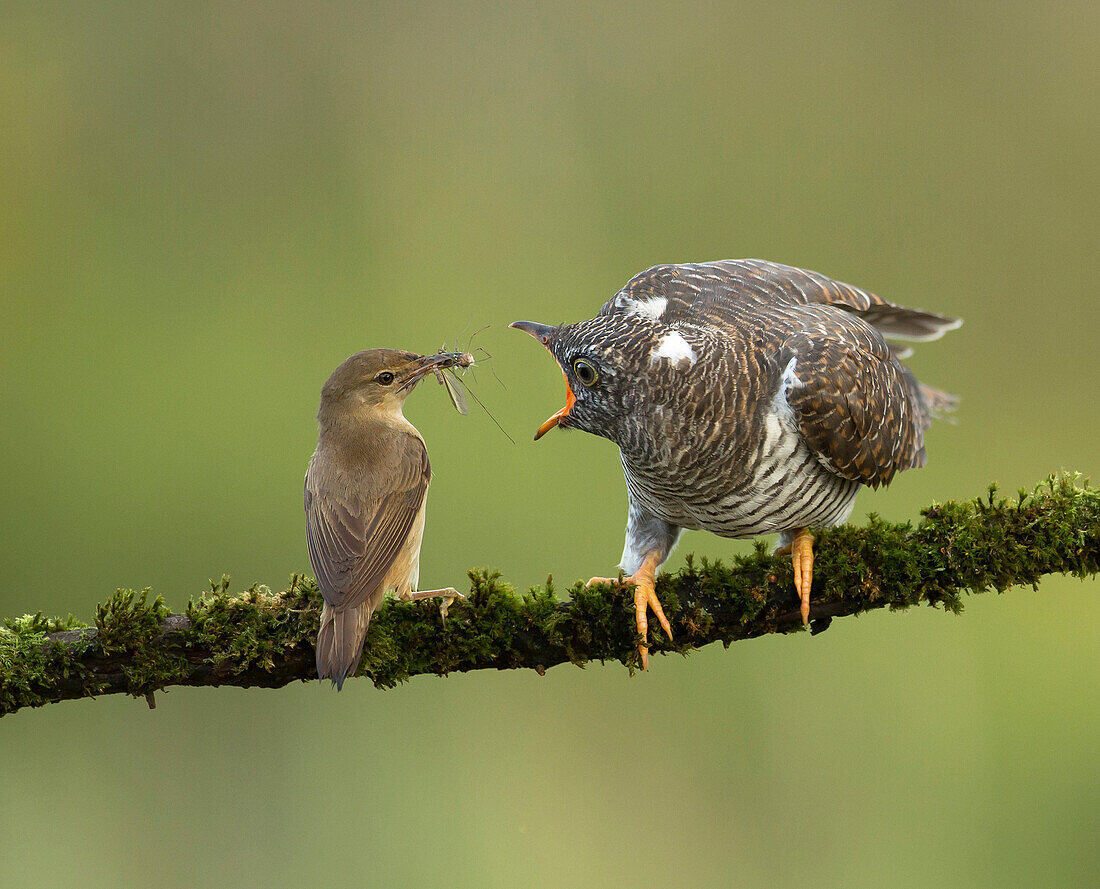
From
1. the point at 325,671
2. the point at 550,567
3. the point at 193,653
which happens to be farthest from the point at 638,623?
the point at 550,567

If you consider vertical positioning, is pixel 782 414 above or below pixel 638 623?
above

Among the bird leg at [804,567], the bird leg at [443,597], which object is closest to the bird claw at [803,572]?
the bird leg at [804,567]

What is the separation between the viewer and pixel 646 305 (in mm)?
2564

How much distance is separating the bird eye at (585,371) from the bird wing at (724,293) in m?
0.23

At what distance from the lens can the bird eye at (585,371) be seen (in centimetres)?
232

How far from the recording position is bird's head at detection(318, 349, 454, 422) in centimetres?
244

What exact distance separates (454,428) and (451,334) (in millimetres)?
398

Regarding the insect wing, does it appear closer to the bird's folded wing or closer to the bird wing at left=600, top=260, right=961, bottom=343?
the bird wing at left=600, top=260, right=961, bottom=343

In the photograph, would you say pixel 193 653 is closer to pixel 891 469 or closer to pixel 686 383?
Result: pixel 686 383

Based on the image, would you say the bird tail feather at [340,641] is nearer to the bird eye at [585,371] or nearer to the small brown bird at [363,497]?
the small brown bird at [363,497]

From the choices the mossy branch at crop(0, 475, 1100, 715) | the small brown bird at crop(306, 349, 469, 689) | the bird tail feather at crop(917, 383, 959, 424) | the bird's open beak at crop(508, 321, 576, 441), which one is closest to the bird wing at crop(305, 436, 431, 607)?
the small brown bird at crop(306, 349, 469, 689)

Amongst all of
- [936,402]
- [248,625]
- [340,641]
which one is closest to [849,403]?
[936,402]

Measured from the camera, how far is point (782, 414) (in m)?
2.45

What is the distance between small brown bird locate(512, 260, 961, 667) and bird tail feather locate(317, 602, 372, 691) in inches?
21.3
